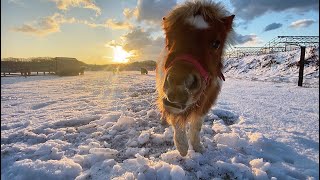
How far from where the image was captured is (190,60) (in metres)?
2.68

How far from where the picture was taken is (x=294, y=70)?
69.2 ft

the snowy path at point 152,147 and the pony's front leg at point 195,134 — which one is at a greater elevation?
the pony's front leg at point 195,134

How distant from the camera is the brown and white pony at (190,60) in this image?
250 centimetres

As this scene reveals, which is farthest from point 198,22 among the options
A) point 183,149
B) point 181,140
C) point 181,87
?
point 183,149

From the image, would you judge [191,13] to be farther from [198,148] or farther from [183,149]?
[198,148]

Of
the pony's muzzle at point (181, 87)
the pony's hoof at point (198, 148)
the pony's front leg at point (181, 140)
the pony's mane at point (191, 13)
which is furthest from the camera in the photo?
the pony's hoof at point (198, 148)

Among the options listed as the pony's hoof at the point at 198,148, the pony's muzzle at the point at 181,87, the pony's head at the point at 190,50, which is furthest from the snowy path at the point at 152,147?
A: the pony's muzzle at the point at 181,87

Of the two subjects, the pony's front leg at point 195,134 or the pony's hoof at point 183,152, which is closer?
the pony's hoof at point 183,152

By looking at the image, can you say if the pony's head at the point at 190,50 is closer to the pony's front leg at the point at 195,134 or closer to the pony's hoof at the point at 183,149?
the pony's hoof at the point at 183,149

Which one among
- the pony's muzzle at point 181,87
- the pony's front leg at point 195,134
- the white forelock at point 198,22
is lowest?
the pony's front leg at point 195,134

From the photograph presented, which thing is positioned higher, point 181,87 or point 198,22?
point 198,22

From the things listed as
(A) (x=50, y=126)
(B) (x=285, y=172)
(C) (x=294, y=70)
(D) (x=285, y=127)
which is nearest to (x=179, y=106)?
(B) (x=285, y=172)

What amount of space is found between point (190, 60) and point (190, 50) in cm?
19

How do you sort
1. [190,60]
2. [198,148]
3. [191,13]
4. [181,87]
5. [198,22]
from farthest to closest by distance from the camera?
[198,148], [191,13], [198,22], [190,60], [181,87]
